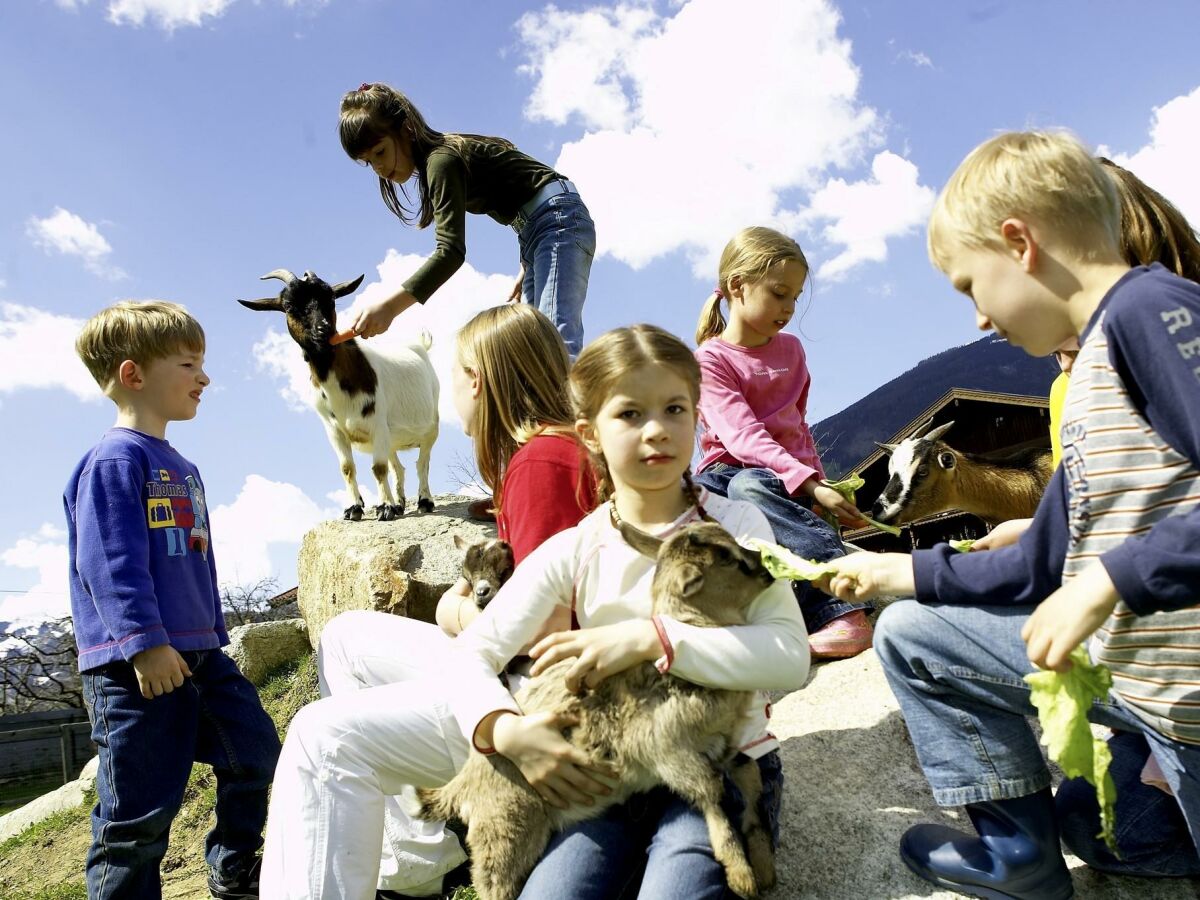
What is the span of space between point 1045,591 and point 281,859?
1.81 m

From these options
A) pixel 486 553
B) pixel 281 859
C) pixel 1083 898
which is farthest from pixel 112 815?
pixel 1083 898

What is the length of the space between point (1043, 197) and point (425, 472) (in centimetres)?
655

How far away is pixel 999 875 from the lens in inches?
73.7

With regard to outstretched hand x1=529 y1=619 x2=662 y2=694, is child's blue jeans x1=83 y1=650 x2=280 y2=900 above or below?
below

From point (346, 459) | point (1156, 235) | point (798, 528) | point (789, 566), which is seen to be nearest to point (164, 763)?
point (789, 566)

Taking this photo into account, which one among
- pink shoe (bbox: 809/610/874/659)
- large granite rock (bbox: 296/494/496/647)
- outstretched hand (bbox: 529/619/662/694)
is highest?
large granite rock (bbox: 296/494/496/647)

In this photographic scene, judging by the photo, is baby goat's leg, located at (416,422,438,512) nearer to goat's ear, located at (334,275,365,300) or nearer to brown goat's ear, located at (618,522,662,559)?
goat's ear, located at (334,275,365,300)

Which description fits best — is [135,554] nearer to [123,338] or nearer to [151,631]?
[151,631]

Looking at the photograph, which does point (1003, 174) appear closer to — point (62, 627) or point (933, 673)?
point (933, 673)

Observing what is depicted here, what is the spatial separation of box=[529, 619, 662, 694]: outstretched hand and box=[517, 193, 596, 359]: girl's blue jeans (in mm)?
2991

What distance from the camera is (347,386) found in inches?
268

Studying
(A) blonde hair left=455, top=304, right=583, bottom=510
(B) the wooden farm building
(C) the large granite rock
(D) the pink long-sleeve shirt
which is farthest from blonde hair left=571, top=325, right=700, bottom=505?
(B) the wooden farm building

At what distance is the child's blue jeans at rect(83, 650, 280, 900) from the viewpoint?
2.83m

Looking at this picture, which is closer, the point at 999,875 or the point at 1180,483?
the point at 1180,483
